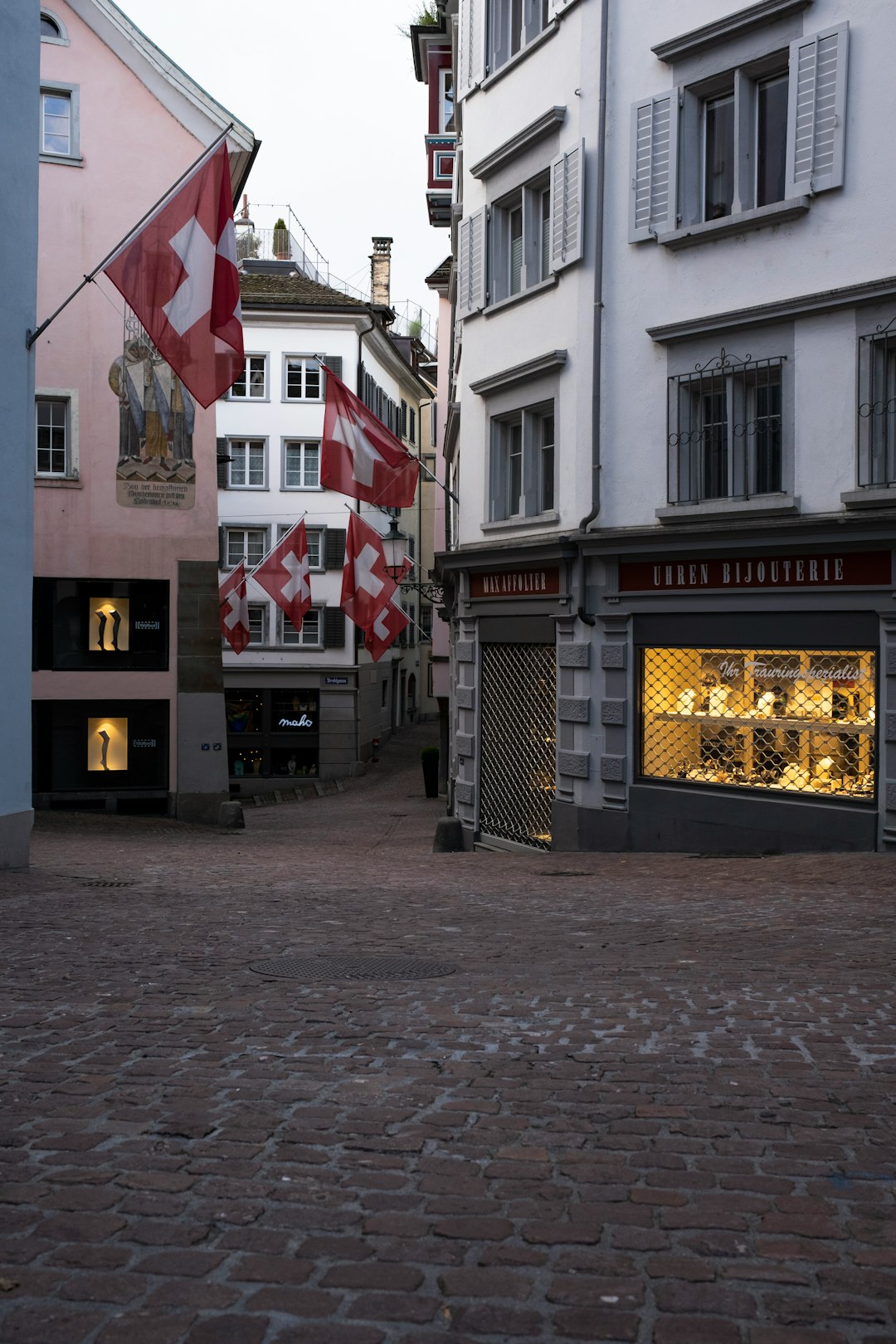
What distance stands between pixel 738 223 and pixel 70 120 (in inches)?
689

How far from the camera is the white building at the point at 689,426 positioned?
1511 centimetres

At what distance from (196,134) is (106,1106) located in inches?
1059

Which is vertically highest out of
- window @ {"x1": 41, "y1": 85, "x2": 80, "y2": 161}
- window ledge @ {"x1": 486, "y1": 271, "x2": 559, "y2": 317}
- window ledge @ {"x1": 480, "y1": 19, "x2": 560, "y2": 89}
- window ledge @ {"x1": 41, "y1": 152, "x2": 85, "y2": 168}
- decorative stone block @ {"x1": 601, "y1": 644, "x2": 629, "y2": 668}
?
window @ {"x1": 41, "y1": 85, "x2": 80, "y2": 161}

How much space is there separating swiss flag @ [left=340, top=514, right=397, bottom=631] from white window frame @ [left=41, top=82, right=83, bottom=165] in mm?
10025

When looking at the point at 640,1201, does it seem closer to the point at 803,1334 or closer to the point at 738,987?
the point at 803,1334

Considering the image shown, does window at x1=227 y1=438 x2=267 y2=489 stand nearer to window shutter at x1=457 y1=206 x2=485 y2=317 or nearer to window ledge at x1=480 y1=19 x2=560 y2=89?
window shutter at x1=457 y1=206 x2=485 y2=317

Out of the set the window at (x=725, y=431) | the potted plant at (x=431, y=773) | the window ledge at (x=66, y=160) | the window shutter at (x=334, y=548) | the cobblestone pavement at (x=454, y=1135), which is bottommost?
the potted plant at (x=431, y=773)

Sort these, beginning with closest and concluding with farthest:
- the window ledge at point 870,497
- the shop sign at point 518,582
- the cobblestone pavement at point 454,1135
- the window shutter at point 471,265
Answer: the cobblestone pavement at point 454,1135
the window ledge at point 870,497
the shop sign at point 518,582
the window shutter at point 471,265

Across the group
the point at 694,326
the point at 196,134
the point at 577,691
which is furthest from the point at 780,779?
the point at 196,134

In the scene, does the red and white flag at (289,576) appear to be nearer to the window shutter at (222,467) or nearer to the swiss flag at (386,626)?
the swiss flag at (386,626)

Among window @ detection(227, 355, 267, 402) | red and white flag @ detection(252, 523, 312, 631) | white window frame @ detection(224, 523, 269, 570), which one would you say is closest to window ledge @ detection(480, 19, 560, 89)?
red and white flag @ detection(252, 523, 312, 631)

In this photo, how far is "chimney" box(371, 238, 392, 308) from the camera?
59.2 meters

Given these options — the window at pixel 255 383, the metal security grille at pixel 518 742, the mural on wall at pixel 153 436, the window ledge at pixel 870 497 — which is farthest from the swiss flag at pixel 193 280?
the window at pixel 255 383

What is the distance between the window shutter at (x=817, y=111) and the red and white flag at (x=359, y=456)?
7.03 m
